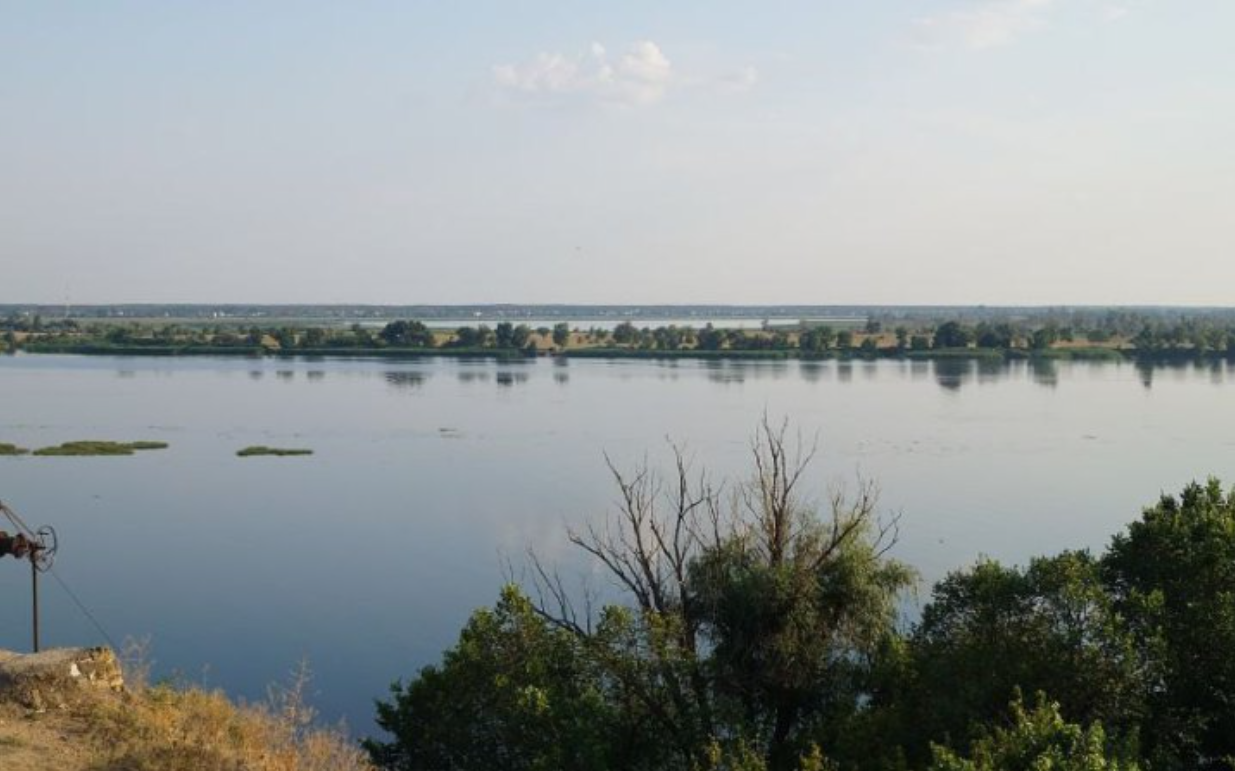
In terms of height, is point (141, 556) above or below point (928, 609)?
below

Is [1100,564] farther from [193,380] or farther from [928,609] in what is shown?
[193,380]

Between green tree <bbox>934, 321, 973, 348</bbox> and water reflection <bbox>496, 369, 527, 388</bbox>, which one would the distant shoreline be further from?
water reflection <bbox>496, 369, 527, 388</bbox>

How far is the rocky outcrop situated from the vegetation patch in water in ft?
102

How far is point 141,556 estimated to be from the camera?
85.0 feet

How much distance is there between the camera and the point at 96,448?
3962cm

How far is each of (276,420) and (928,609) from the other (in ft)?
135

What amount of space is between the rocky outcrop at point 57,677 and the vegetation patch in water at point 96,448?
31082mm

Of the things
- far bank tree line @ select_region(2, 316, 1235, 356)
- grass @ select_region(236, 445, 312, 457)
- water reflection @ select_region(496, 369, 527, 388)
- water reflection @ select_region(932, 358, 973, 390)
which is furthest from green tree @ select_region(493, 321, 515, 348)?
grass @ select_region(236, 445, 312, 457)

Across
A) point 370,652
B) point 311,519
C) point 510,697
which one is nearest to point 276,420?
point 311,519

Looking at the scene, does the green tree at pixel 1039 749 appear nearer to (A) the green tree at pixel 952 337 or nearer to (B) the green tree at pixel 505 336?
(A) the green tree at pixel 952 337

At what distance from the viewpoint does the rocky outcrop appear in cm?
997

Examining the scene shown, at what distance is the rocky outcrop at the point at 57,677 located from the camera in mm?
9969

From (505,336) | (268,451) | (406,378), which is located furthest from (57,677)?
Answer: (505,336)

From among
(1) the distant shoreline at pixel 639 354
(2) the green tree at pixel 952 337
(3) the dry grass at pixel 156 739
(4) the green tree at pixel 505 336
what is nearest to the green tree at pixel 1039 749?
(3) the dry grass at pixel 156 739
